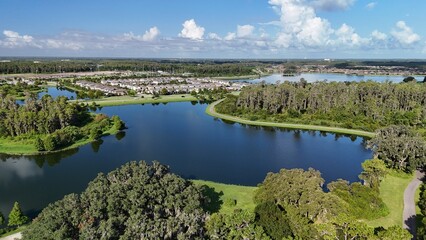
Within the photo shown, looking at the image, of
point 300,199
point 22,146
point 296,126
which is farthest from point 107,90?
point 300,199

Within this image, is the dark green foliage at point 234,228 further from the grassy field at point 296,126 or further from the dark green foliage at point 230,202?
the grassy field at point 296,126

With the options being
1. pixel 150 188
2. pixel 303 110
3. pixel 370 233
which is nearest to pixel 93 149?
pixel 150 188

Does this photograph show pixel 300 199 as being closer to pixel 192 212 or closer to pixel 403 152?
pixel 192 212

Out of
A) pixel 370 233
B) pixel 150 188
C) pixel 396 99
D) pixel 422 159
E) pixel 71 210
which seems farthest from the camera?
pixel 396 99

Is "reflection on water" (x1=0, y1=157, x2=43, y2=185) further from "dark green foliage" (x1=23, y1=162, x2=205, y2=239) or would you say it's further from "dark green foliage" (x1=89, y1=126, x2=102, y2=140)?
"dark green foliage" (x1=23, y1=162, x2=205, y2=239)

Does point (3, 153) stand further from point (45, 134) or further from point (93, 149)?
point (93, 149)
